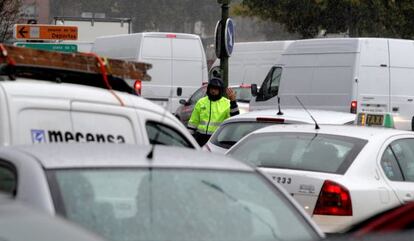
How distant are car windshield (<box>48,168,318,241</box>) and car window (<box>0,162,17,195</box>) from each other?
0.59 ft

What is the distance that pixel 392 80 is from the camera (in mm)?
16422

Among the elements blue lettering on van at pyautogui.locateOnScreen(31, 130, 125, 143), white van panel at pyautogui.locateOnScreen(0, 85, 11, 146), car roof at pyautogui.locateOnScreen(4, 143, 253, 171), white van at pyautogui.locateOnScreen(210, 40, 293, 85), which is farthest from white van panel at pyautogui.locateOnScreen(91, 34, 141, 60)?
car roof at pyautogui.locateOnScreen(4, 143, 253, 171)

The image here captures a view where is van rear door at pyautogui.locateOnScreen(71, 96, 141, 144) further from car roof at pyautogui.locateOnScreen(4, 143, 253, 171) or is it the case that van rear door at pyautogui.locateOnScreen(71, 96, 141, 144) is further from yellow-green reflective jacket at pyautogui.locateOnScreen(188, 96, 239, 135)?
yellow-green reflective jacket at pyautogui.locateOnScreen(188, 96, 239, 135)

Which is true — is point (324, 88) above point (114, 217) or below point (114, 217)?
below

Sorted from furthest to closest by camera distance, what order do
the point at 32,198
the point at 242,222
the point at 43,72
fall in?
the point at 43,72, the point at 242,222, the point at 32,198

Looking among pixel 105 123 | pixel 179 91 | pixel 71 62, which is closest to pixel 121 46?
pixel 179 91

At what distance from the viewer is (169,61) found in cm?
2178

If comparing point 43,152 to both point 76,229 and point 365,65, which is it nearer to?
point 76,229

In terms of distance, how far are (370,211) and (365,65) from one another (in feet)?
31.5

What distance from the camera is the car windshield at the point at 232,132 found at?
384 inches

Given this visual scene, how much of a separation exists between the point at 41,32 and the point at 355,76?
10193 mm

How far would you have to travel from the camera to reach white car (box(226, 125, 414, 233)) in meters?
6.88

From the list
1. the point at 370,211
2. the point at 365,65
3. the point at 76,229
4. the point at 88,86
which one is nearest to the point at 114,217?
the point at 76,229

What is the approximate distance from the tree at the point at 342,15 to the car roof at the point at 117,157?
2849 centimetres
